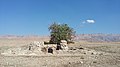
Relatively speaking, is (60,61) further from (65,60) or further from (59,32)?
(59,32)

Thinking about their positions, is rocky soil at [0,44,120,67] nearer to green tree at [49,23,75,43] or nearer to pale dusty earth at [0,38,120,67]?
pale dusty earth at [0,38,120,67]

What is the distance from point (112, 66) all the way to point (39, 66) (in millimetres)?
5552

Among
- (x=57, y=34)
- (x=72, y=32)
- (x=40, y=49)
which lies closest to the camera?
(x=40, y=49)

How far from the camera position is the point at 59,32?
69.1 metres

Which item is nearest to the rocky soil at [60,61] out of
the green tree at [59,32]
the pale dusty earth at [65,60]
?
the pale dusty earth at [65,60]

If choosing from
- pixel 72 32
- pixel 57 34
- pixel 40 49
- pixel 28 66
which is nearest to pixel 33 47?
pixel 40 49

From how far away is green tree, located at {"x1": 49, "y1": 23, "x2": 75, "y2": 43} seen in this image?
67969 mm

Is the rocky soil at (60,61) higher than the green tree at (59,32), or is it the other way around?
the green tree at (59,32)

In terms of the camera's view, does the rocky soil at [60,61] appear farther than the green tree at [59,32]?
No

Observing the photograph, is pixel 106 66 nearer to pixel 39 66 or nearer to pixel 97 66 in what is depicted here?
pixel 97 66

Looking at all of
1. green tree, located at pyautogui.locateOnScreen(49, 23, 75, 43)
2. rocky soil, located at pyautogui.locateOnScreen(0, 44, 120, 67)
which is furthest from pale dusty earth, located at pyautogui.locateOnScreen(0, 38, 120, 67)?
green tree, located at pyautogui.locateOnScreen(49, 23, 75, 43)

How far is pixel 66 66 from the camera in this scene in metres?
20.8

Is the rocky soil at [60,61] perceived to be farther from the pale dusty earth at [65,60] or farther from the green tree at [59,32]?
the green tree at [59,32]

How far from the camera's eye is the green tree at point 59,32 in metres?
68.0
